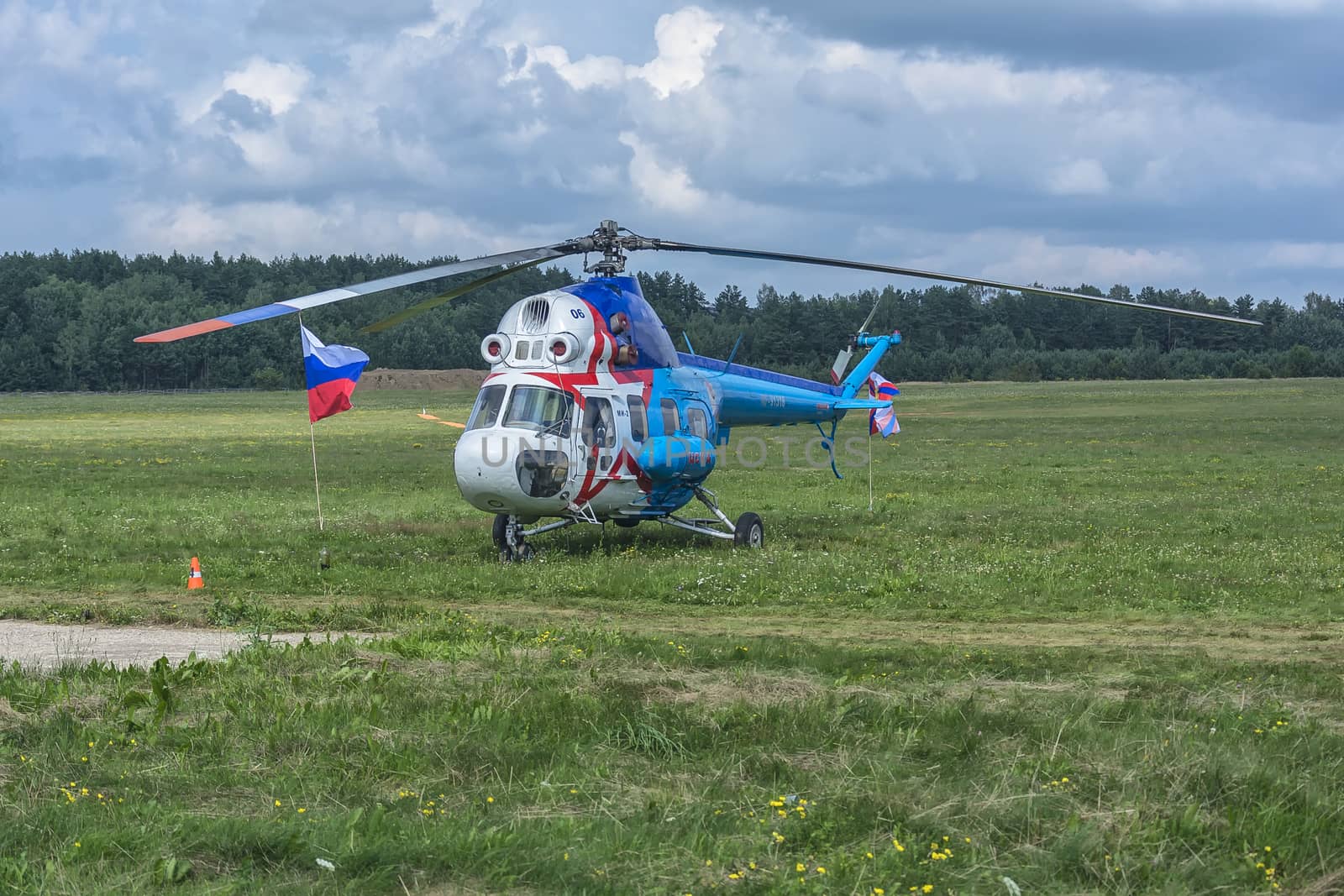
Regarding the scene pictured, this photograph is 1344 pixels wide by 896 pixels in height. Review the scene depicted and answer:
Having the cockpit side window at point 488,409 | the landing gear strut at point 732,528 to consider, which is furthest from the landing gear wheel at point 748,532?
the cockpit side window at point 488,409

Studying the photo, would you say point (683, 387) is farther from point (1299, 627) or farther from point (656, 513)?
point (1299, 627)

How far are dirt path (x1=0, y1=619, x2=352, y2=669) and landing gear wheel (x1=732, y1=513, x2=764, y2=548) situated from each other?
859cm

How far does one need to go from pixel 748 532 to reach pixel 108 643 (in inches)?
400

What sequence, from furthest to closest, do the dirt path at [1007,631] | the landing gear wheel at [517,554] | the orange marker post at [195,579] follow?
the landing gear wheel at [517,554] → the orange marker post at [195,579] → the dirt path at [1007,631]

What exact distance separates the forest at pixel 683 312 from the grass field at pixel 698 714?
69283 mm

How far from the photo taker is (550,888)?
6629 mm

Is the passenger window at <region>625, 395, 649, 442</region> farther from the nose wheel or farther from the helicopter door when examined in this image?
the nose wheel

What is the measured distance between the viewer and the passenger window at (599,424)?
1859 centimetres

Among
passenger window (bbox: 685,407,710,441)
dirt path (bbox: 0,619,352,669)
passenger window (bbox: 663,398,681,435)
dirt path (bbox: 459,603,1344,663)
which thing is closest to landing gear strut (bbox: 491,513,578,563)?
passenger window (bbox: 663,398,681,435)

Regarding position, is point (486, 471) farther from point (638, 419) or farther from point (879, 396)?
point (879, 396)

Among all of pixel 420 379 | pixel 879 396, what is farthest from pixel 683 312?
pixel 879 396

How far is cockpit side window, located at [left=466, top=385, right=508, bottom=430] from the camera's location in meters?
17.8

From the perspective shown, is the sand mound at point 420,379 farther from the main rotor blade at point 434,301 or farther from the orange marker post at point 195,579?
the orange marker post at point 195,579

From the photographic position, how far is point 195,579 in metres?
16.5
